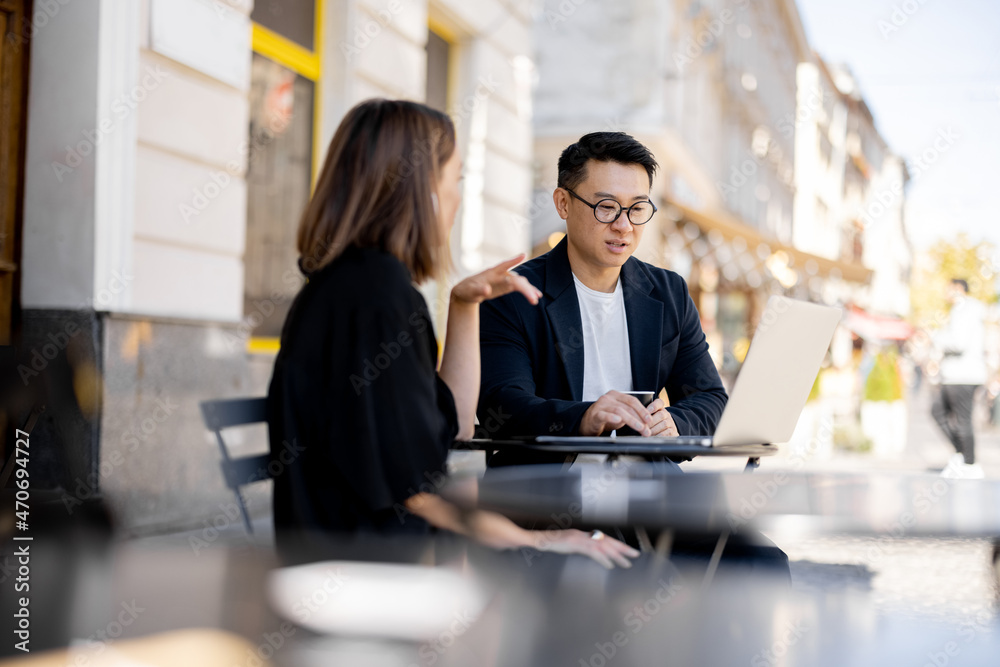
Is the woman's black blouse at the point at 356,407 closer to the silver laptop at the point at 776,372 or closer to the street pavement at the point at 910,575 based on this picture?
the silver laptop at the point at 776,372

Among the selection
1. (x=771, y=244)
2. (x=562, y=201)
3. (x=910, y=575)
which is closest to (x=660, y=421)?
(x=562, y=201)

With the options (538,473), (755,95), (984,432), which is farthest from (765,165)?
(538,473)

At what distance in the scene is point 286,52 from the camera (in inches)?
277

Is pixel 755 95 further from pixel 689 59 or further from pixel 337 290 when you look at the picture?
pixel 337 290

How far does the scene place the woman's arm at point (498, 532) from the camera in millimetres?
1751

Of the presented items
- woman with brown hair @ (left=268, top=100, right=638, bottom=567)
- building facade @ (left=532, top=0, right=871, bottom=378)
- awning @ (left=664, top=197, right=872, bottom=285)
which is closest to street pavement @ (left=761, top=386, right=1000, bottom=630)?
woman with brown hair @ (left=268, top=100, right=638, bottom=567)

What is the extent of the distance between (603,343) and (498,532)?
1349 millimetres

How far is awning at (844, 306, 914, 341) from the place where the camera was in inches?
990

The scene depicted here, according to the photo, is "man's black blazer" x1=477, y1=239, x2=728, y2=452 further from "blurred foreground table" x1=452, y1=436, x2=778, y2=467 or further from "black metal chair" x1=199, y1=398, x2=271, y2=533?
"black metal chair" x1=199, y1=398, x2=271, y2=533

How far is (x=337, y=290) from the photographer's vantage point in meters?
1.76

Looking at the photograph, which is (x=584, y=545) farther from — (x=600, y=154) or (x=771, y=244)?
(x=771, y=244)

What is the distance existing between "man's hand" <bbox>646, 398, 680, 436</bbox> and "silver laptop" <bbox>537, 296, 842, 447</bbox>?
0.64 feet

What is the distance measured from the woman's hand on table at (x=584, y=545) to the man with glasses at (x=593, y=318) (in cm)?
93

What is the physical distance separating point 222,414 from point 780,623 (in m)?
2.45
